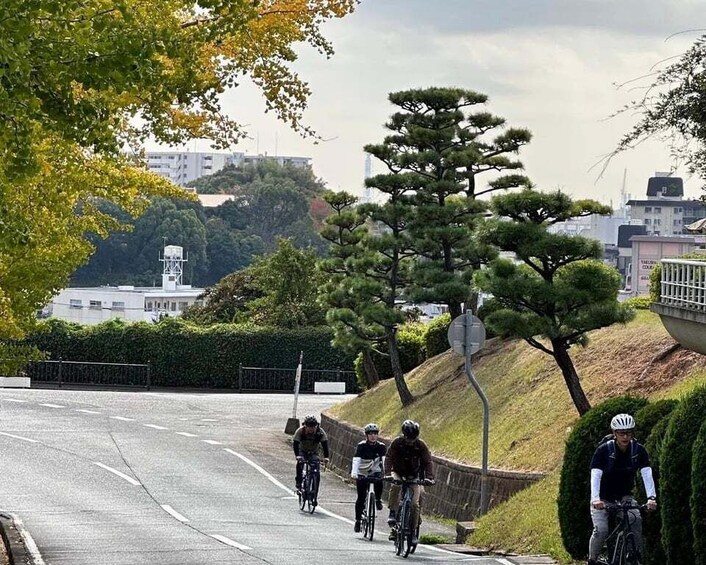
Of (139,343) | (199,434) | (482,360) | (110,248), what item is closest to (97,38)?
(482,360)

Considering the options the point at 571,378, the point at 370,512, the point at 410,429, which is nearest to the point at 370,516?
the point at 370,512

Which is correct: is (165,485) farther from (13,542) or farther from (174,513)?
(13,542)

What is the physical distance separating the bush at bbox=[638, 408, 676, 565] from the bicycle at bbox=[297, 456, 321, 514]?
32.7 ft

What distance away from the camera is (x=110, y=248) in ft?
440

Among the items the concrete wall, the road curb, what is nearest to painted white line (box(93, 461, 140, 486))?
the concrete wall

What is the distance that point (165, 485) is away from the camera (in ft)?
95.1

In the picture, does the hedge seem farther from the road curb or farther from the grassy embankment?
the road curb

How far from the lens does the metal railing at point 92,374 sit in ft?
190

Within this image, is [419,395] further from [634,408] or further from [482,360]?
[634,408]

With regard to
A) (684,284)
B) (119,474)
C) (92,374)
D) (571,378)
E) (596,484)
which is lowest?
A: (119,474)

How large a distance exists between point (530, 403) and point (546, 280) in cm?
493

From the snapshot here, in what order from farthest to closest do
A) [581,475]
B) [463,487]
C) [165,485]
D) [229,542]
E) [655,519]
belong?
[165,485]
[463,487]
[229,542]
[581,475]
[655,519]

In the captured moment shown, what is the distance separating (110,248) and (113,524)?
113 m

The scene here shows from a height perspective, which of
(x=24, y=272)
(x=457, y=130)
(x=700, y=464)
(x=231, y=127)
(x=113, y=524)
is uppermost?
(x=457, y=130)
